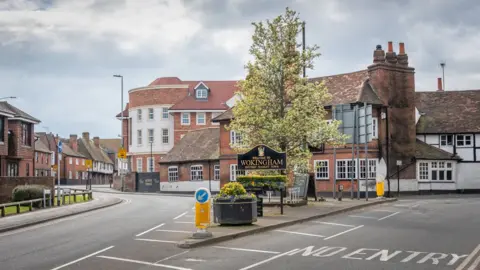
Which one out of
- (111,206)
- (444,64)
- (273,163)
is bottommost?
(111,206)

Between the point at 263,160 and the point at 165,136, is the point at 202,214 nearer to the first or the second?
the point at 263,160

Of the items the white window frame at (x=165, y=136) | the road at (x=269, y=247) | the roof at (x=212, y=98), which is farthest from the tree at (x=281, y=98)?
the white window frame at (x=165, y=136)

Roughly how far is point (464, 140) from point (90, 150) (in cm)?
8551

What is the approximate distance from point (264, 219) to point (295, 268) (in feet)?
36.4

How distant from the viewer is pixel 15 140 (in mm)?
48969

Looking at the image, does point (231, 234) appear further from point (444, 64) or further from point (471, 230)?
point (444, 64)

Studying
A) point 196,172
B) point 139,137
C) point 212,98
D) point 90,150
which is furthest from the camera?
point 90,150

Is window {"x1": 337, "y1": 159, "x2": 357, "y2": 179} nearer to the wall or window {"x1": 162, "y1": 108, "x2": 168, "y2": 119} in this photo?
the wall

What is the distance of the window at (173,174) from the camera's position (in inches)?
2498

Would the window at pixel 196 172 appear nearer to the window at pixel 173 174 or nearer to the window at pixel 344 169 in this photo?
the window at pixel 173 174

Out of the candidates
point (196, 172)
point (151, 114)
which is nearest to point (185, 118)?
point (151, 114)

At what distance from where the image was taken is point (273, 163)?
28.5 metres

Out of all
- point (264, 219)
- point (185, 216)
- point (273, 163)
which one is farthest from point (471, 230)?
point (185, 216)

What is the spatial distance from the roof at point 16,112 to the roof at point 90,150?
70.6 meters
